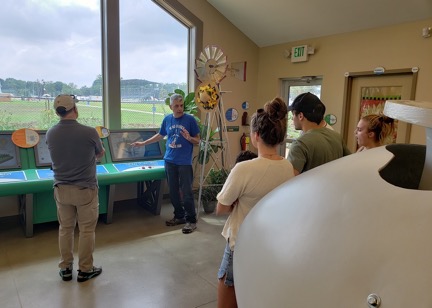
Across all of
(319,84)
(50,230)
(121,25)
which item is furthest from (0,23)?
(319,84)

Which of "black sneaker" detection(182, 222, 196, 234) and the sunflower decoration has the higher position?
the sunflower decoration

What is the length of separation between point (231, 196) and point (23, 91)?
331cm

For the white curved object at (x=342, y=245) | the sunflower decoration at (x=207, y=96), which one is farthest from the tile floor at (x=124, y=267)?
the white curved object at (x=342, y=245)

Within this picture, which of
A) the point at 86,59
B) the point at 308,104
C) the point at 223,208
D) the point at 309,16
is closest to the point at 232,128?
the point at 309,16

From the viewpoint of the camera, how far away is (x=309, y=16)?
4090 millimetres

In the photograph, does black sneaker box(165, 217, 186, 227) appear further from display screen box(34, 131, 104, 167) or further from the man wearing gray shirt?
the man wearing gray shirt

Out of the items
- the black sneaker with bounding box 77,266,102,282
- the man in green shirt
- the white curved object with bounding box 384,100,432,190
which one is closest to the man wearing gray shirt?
the black sneaker with bounding box 77,266,102,282

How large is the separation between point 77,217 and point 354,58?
3597 millimetres

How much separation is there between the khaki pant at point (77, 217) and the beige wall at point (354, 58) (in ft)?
10.7

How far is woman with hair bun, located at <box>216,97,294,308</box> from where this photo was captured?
4.51ft

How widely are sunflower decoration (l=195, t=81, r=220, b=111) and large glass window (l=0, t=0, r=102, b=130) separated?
1.31m

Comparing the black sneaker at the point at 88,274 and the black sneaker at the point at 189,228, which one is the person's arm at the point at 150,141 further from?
the black sneaker at the point at 88,274

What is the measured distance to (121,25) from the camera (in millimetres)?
4113

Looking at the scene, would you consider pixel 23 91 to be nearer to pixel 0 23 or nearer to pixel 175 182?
pixel 0 23
